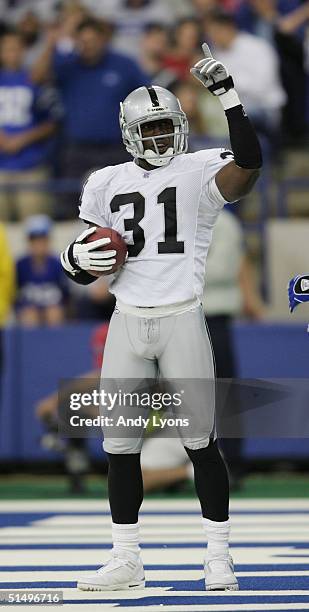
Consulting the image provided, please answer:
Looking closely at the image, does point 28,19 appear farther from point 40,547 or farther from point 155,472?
point 40,547

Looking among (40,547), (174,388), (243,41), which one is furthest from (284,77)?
(174,388)

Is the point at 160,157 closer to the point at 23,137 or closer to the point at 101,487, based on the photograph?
the point at 101,487

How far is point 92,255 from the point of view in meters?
4.93

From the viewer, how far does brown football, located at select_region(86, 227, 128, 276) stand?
4918 mm

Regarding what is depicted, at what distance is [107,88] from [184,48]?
88cm

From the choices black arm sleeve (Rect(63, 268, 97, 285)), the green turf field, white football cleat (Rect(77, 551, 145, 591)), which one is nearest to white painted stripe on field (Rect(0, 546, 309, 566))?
white football cleat (Rect(77, 551, 145, 591))

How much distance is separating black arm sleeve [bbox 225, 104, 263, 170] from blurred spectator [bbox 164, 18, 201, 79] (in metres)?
6.24

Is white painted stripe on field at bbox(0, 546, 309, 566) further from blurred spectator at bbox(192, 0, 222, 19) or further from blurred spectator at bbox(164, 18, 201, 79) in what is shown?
blurred spectator at bbox(192, 0, 222, 19)

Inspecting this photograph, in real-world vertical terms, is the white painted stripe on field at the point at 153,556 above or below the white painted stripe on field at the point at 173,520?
above

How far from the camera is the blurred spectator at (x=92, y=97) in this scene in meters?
10.6

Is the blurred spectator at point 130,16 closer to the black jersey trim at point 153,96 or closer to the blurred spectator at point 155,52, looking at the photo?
the blurred spectator at point 155,52

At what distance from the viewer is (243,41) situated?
11.1m

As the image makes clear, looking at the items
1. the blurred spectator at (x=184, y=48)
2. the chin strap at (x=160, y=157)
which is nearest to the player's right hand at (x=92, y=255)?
the chin strap at (x=160, y=157)

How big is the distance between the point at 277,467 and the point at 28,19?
182 inches
